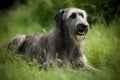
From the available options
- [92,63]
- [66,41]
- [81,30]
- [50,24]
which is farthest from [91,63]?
[50,24]

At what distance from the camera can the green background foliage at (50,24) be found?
883 cm

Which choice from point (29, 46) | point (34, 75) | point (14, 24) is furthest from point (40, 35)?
point (14, 24)

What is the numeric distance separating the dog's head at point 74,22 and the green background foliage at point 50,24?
0.47m

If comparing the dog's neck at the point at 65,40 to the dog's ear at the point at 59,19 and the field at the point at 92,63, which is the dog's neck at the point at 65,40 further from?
Result: the field at the point at 92,63

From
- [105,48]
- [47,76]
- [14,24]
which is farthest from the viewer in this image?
[14,24]

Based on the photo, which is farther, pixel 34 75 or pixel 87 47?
pixel 87 47

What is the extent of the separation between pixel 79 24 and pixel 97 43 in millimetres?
925

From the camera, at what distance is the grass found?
854 centimetres

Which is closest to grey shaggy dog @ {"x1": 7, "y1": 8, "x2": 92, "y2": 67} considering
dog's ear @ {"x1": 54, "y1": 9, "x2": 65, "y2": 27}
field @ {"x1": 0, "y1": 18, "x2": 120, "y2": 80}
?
dog's ear @ {"x1": 54, "y1": 9, "x2": 65, "y2": 27}

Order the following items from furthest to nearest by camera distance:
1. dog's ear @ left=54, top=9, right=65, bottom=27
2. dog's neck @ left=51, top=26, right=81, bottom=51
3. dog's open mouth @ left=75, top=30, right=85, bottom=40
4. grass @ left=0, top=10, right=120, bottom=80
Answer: dog's ear @ left=54, top=9, right=65, bottom=27 → dog's neck @ left=51, top=26, right=81, bottom=51 → dog's open mouth @ left=75, top=30, right=85, bottom=40 → grass @ left=0, top=10, right=120, bottom=80

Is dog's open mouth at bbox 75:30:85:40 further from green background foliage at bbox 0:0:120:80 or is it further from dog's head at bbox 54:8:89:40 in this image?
green background foliage at bbox 0:0:120:80

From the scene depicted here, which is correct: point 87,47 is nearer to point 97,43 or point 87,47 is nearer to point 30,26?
point 97,43

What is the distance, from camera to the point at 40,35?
10773 millimetres

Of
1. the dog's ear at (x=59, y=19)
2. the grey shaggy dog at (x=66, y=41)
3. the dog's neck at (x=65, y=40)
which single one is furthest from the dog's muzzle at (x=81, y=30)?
the dog's ear at (x=59, y=19)
